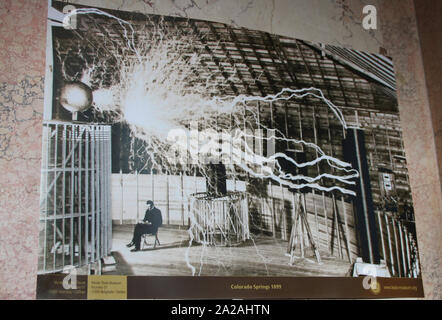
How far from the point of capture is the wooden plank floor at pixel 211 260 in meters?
1.75

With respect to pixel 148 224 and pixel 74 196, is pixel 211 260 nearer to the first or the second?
pixel 148 224

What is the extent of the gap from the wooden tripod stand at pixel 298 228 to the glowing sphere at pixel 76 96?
116 cm

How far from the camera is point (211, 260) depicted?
1.81 m

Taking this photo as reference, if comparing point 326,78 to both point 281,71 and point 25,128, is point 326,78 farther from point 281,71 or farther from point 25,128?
point 25,128

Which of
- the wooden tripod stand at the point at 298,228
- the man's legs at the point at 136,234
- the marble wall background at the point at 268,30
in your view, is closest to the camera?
the marble wall background at the point at 268,30

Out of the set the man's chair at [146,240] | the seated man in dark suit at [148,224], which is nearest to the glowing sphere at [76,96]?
the seated man in dark suit at [148,224]

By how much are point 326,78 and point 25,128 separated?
1.61 metres

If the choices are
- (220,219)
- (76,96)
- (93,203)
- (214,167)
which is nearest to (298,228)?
(220,219)

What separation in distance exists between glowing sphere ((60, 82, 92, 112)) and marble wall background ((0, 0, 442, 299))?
109mm

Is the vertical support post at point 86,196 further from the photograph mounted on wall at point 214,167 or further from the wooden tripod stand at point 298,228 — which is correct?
the wooden tripod stand at point 298,228

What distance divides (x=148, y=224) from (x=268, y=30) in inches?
49.0

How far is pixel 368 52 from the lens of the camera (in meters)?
2.23

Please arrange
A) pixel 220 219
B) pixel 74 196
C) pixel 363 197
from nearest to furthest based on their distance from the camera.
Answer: pixel 74 196 → pixel 220 219 → pixel 363 197

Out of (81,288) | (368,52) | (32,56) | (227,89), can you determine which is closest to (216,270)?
(81,288)
